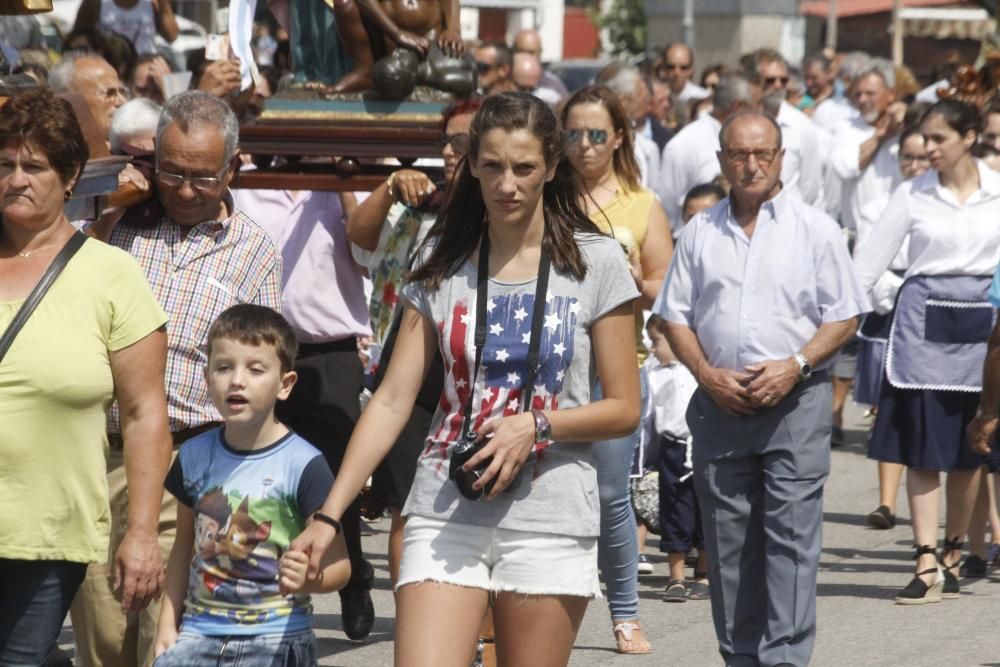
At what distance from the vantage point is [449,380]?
4.68m

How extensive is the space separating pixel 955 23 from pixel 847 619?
3046 cm

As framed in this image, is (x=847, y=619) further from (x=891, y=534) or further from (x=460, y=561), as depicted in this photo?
(x=460, y=561)

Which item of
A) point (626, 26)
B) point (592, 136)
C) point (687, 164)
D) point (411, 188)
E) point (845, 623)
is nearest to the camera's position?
point (411, 188)

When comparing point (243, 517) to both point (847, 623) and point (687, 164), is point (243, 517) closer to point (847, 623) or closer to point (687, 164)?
point (847, 623)

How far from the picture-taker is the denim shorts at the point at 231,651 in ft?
15.5

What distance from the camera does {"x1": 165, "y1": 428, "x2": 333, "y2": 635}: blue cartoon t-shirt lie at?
4.78m

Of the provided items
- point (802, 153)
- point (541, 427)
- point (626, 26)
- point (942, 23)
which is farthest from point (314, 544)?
point (626, 26)

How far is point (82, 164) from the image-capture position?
15.7 feet

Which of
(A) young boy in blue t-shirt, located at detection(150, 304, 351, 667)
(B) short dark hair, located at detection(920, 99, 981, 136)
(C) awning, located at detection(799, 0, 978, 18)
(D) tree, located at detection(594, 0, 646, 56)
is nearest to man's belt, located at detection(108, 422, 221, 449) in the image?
(A) young boy in blue t-shirt, located at detection(150, 304, 351, 667)

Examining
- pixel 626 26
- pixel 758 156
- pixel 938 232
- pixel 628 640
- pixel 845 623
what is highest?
pixel 758 156

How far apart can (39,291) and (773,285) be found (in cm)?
288

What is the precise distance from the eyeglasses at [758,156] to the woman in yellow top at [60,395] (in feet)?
8.51

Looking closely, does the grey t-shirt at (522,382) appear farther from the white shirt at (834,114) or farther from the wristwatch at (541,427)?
the white shirt at (834,114)

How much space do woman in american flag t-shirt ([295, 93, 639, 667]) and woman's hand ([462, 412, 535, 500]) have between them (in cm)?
1
